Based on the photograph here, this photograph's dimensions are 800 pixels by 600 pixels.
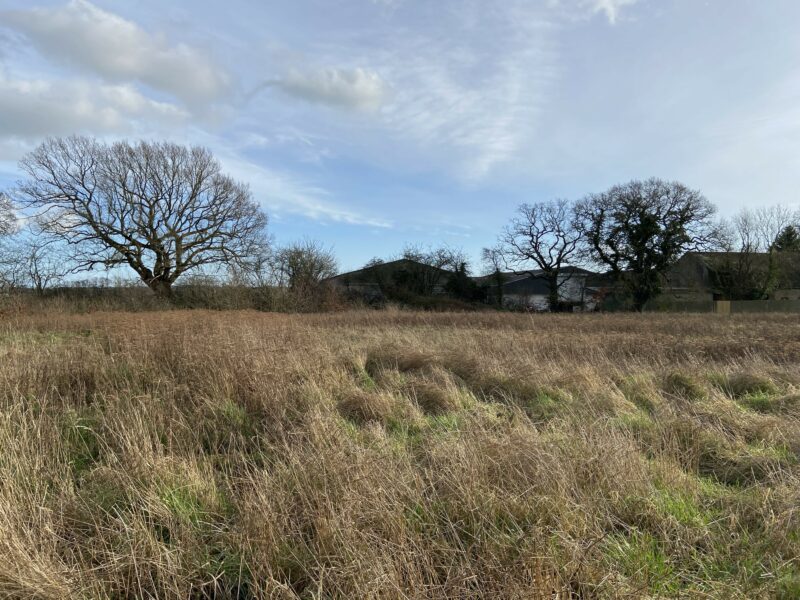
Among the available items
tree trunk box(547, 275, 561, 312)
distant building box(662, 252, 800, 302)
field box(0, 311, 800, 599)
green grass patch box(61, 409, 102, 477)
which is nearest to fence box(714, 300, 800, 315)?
distant building box(662, 252, 800, 302)

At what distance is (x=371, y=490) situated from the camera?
9.54 feet

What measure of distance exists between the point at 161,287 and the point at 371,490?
36646mm

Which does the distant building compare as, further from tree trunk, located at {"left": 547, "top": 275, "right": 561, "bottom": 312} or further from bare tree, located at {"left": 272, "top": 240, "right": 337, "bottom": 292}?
bare tree, located at {"left": 272, "top": 240, "right": 337, "bottom": 292}

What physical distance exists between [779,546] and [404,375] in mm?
5650

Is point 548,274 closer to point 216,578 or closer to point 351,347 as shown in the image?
point 351,347

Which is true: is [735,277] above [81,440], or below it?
above


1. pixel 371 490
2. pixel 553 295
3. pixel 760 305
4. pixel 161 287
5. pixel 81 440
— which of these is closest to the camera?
pixel 371 490

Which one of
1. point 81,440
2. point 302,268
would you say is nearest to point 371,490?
point 81,440

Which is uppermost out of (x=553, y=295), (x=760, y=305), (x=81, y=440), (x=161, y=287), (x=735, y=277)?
(x=161, y=287)

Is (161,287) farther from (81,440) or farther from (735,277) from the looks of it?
(735,277)

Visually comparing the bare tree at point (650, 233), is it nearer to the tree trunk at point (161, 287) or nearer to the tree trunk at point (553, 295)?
the tree trunk at point (553, 295)

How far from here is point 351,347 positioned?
1003 centimetres

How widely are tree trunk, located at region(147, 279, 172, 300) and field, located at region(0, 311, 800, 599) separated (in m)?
28.9

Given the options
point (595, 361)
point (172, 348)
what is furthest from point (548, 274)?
point (172, 348)
